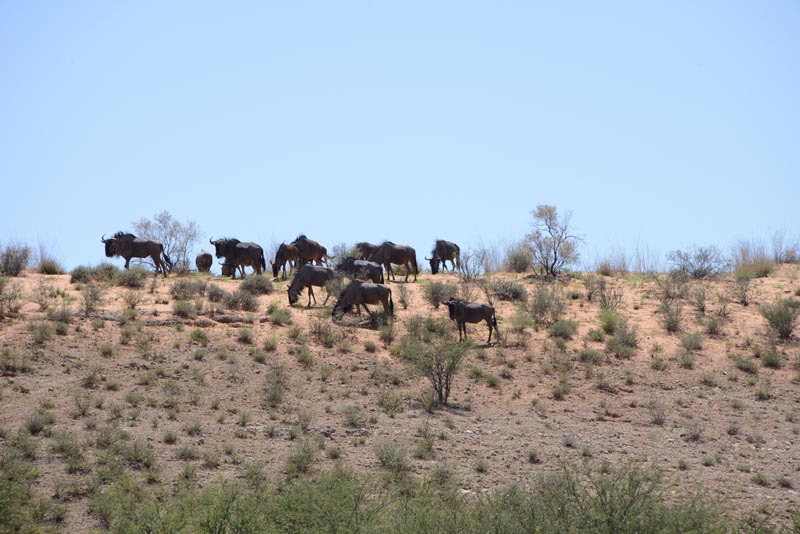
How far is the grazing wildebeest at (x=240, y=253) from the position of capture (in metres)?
32.4

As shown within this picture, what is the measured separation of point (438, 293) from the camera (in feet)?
87.9

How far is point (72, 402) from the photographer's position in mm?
16500

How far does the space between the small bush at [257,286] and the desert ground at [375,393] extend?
228 mm

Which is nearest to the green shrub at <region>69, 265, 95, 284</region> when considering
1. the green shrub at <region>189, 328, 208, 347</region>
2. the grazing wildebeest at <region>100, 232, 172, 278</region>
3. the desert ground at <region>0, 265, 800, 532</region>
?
the desert ground at <region>0, 265, 800, 532</region>

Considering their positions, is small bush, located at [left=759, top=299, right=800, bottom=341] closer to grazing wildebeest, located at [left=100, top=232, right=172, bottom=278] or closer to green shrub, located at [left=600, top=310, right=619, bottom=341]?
green shrub, located at [left=600, top=310, right=619, bottom=341]

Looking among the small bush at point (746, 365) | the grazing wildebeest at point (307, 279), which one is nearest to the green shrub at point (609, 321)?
the small bush at point (746, 365)

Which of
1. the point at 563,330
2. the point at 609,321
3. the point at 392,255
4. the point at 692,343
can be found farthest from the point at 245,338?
the point at 692,343

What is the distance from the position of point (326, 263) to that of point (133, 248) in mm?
7920

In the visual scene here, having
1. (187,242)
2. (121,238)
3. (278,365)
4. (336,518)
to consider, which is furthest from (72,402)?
(187,242)

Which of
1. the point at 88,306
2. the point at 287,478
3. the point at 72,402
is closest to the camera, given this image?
the point at 287,478

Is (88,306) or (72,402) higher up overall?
(88,306)

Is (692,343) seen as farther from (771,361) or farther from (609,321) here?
(609,321)

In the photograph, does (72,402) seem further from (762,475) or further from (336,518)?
(762,475)

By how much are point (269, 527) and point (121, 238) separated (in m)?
23.8
